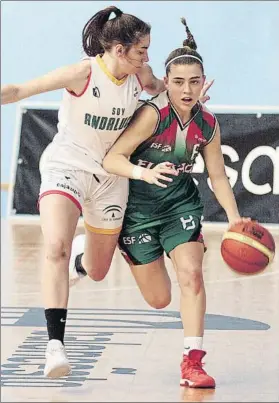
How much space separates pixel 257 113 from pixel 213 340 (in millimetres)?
8680

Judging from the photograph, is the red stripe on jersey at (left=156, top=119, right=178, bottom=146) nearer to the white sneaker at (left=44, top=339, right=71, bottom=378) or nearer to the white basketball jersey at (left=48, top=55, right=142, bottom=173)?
the white basketball jersey at (left=48, top=55, right=142, bottom=173)

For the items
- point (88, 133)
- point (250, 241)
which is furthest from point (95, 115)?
point (250, 241)

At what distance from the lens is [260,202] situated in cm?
1655

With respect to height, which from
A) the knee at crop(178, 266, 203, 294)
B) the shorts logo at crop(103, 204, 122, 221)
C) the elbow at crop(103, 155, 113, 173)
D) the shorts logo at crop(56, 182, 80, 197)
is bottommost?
the knee at crop(178, 266, 203, 294)

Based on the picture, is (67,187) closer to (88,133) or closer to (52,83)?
(88,133)

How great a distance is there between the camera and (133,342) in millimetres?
8398

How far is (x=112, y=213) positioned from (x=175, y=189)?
1.25ft

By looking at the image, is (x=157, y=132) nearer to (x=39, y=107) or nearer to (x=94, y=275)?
(x=94, y=275)

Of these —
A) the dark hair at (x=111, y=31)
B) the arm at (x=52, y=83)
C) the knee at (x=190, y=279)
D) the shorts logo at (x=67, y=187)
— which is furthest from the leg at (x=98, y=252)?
the dark hair at (x=111, y=31)

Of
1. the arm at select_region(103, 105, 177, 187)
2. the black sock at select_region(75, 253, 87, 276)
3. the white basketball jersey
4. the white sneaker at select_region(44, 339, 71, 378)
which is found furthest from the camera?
the black sock at select_region(75, 253, 87, 276)

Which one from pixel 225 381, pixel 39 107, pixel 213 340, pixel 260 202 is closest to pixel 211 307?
pixel 213 340

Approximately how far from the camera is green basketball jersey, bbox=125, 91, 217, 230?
7.19 m

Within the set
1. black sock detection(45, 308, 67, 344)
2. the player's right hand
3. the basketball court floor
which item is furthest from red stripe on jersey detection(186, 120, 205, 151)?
the basketball court floor

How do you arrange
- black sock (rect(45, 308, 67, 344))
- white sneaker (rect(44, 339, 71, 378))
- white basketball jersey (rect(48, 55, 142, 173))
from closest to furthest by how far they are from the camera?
white sneaker (rect(44, 339, 71, 378)) → black sock (rect(45, 308, 67, 344)) → white basketball jersey (rect(48, 55, 142, 173))
